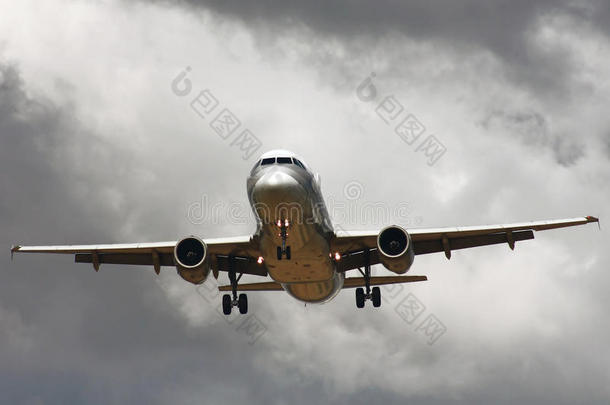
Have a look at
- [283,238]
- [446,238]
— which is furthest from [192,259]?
[446,238]

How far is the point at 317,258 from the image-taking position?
29969 mm

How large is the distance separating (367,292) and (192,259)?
8.47 metres

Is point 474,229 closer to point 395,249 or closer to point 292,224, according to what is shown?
point 395,249

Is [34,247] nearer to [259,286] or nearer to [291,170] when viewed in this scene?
[259,286]

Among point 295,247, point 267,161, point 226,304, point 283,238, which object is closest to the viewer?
point 283,238

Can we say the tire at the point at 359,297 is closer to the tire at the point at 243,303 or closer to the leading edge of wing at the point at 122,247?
the tire at the point at 243,303

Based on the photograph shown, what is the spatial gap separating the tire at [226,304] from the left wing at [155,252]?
126 cm

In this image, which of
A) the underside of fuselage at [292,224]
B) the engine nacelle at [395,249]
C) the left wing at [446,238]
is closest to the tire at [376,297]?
the left wing at [446,238]

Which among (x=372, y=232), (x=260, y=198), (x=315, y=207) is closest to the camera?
(x=260, y=198)

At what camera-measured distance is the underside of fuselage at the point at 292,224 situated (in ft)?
86.0

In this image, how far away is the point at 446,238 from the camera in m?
32.2

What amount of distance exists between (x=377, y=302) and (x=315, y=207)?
9247 mm

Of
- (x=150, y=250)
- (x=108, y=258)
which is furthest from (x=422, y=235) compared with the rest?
(x=108, y=258)

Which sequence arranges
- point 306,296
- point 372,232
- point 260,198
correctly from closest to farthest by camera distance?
point 260,198 → point 372,232 → point 306,296
